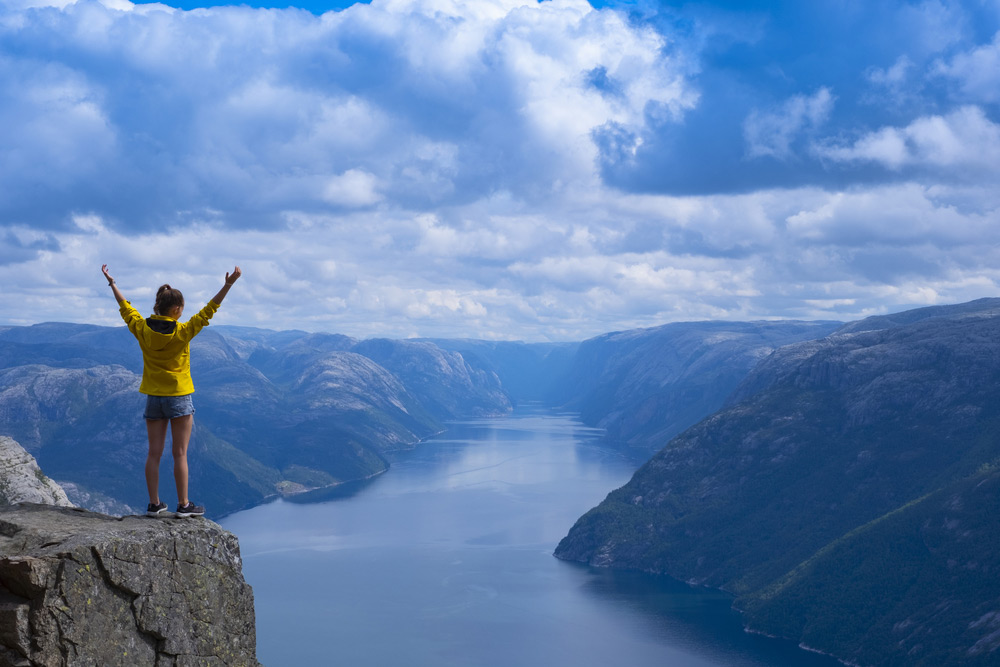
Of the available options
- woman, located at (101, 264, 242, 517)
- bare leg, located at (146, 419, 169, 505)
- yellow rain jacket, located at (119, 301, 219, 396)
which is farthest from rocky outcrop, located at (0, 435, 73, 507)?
yellow rain jacket, located at (119, 301, 219, 396)

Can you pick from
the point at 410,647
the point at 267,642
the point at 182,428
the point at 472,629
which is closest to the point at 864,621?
the point at 472,629

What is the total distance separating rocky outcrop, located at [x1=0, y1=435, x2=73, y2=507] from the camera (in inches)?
1393

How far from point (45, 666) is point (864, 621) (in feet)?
691

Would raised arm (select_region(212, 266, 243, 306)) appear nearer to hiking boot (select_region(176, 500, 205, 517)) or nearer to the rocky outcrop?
hiking boot (select_region(176, 500, 205, 517))

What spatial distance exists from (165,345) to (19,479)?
66.9ft

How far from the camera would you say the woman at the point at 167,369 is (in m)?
21.2

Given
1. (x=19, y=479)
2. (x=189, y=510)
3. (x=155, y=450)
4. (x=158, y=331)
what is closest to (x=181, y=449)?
(x=155, y=450)

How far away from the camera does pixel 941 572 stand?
19812 cm

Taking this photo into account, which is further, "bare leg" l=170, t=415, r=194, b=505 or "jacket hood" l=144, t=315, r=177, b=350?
"bare leg" l=170, t=415, r=194, b=505

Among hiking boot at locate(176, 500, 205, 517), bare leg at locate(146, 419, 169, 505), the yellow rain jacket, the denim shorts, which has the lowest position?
hiking boot at locate(176, 500, 205, 517)

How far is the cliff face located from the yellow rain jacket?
125 inches

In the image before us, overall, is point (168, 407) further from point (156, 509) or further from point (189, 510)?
point (189, 510)

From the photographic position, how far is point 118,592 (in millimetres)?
18578

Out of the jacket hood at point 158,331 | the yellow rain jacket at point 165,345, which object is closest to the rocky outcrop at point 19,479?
the yellow rain jacket at point 165,345
